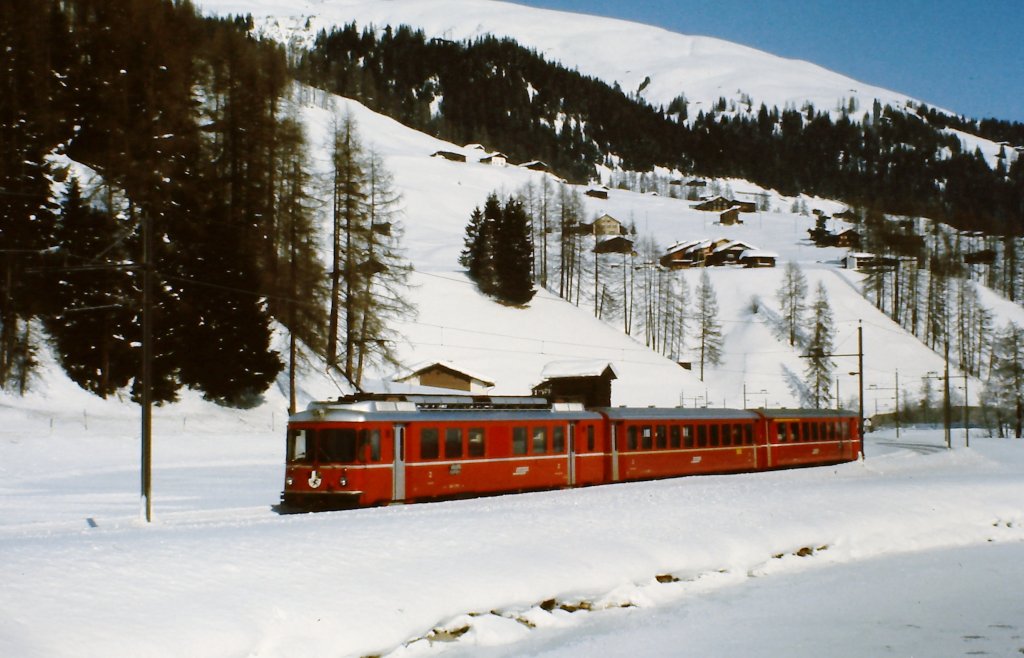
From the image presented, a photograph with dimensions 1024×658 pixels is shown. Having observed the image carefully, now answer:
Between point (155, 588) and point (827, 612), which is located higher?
point (155, 588)

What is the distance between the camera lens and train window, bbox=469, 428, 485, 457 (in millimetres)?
28141

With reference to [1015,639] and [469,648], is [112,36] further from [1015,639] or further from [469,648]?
[1015,639]

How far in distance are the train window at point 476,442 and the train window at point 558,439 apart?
363 centimetres

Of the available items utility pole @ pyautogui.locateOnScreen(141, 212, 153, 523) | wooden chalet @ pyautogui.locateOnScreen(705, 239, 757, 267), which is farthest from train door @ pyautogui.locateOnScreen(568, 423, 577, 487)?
wooden chalet @ pyautogui.locateOnScreen(705, 239, 757, 267)

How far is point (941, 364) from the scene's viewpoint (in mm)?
106938

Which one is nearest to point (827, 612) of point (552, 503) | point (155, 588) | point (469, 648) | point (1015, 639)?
point (1015, 639)

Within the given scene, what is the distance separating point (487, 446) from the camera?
28812 mm

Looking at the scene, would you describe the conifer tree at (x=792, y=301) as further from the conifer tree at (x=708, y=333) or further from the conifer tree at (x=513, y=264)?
the conifer tree at (x=513, y=264)

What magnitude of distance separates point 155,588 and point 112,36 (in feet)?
143

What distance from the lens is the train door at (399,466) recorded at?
84.4 feet

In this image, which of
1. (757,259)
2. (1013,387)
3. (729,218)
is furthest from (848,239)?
(1013,387)

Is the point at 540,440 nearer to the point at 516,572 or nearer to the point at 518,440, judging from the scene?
the point at 518,440

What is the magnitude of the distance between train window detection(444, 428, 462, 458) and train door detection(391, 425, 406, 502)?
1632mm

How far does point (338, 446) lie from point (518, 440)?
259 inches
